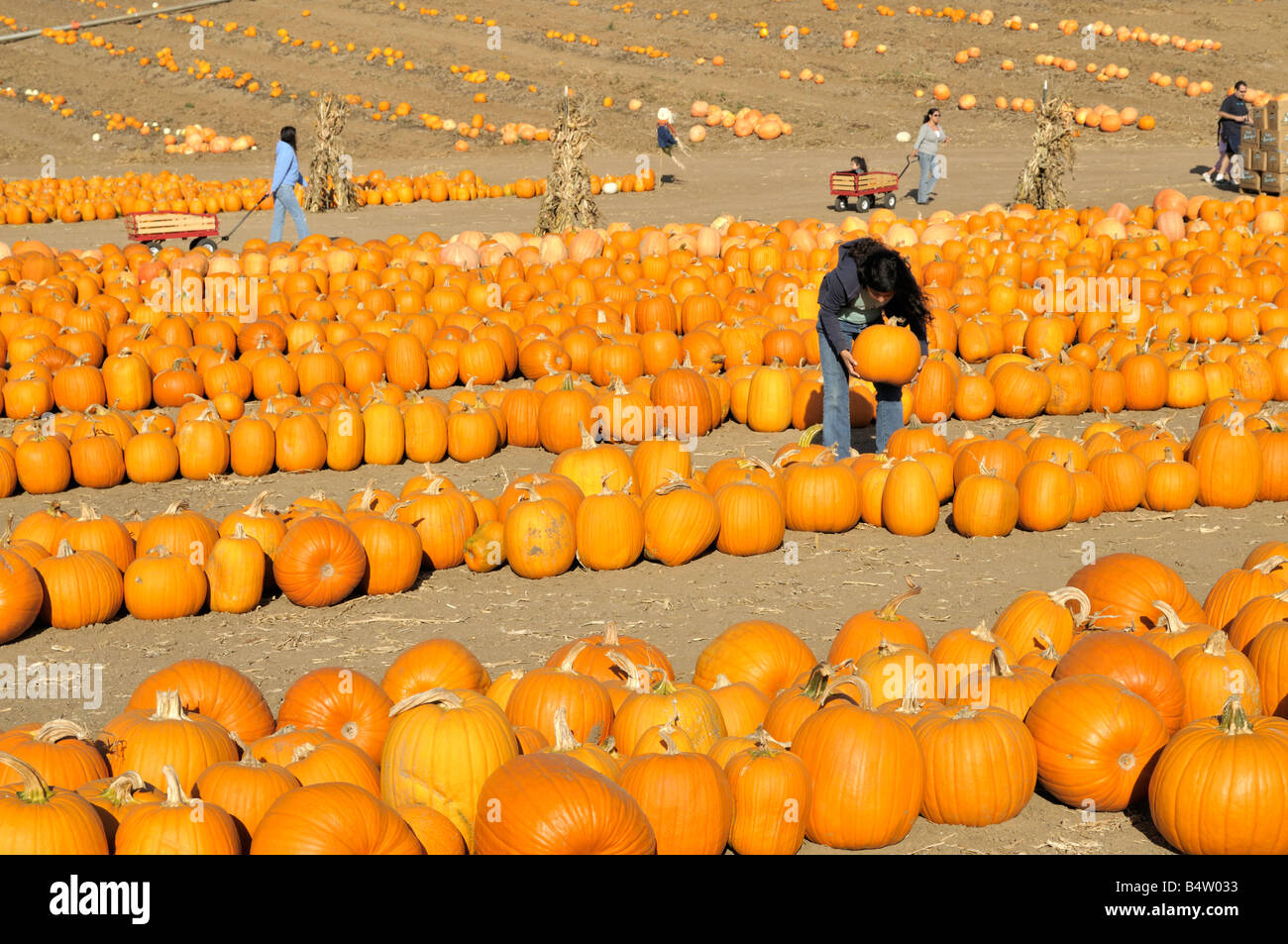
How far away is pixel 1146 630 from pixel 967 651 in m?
1.03

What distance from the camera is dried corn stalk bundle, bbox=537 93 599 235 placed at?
17.8 m

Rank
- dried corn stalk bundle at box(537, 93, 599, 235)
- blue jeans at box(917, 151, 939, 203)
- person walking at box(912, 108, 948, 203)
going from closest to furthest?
dried corn stalk bundle at box(537, 93, 599, 235), person walking at box(912, 108, 948, 203), blue jeans at box(917, 151, 939, 203)

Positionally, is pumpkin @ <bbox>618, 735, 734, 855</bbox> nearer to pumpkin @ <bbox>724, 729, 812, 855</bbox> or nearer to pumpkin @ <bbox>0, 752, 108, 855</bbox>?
pumpkin @ <bbox>724, 729, 812, 855</bbox>

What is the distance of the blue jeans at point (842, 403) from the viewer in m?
8.02

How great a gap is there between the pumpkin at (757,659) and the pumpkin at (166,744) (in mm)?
1808

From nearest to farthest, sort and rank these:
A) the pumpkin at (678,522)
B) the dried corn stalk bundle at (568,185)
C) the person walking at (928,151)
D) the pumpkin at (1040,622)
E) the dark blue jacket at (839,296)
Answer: the pumpkin at (1040,622) → the pumpkin at (678,522) → the dark blue jacket at (839,296) → the dried corn stalk bundle at (568,185) → the person walking at (928,151)

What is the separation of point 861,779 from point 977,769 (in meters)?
0.41

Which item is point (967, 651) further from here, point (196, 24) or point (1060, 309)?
point (196, 24)

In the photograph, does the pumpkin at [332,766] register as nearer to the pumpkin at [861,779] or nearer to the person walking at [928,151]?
the pumpkin at [861,779]

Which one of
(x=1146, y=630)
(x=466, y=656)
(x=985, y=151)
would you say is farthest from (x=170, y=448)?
(x=985, y=151)

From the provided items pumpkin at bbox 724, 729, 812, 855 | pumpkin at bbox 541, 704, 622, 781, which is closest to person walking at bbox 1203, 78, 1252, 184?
pumpkin at bbox 724, 729, 812, 855

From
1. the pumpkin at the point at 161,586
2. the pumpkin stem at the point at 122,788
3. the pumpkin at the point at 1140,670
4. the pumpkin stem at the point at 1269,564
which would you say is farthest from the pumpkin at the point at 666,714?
the pumpkin at the point at 161,586

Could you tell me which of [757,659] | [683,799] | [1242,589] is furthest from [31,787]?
[1242,589]

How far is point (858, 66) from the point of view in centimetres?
3419
